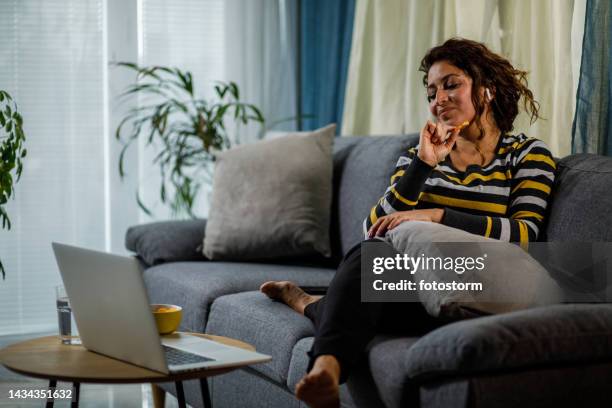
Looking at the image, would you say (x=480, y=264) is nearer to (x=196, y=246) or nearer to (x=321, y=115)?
(x=196, y=246)

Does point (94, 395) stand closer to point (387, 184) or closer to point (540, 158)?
point (387, 184)

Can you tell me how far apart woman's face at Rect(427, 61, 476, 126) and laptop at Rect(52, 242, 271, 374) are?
1.01 m

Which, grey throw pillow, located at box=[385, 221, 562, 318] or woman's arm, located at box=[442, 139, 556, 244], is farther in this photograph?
woman's arm, located at box=[442, 139, 556, 244]

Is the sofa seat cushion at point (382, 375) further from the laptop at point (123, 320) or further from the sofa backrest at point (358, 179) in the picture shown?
the sofa backrest at point (358, 179)


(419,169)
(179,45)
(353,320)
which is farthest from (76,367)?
(179,45)

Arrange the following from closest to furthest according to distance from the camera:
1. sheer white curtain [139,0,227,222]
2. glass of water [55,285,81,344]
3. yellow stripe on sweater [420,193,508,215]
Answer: glass of water [55,285,81,344], yellow stripe on sweater [420,193,508,215], sheer white curtain [139,0,227,222]

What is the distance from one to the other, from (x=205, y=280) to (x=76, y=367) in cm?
107

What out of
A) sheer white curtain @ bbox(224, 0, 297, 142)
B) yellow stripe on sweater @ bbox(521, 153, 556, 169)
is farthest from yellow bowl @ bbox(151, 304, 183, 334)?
sheer white curtain @ bbox(224, 0, 297, 142)

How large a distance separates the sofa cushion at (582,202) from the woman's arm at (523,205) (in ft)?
0.11

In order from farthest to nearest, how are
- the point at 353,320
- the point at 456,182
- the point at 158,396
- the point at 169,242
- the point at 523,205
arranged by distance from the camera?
the point at 169,242 → the point at 158,396 → the point at 456,182 → the point at 523,205 → the point at 353,320

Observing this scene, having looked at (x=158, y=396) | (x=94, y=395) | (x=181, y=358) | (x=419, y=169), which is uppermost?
(x=419, y=169)

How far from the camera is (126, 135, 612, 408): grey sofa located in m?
1.49

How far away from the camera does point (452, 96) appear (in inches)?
91.1

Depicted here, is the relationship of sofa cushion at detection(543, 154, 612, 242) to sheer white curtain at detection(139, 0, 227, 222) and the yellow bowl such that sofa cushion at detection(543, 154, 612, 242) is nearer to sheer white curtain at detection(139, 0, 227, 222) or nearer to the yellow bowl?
the yellow bowl
